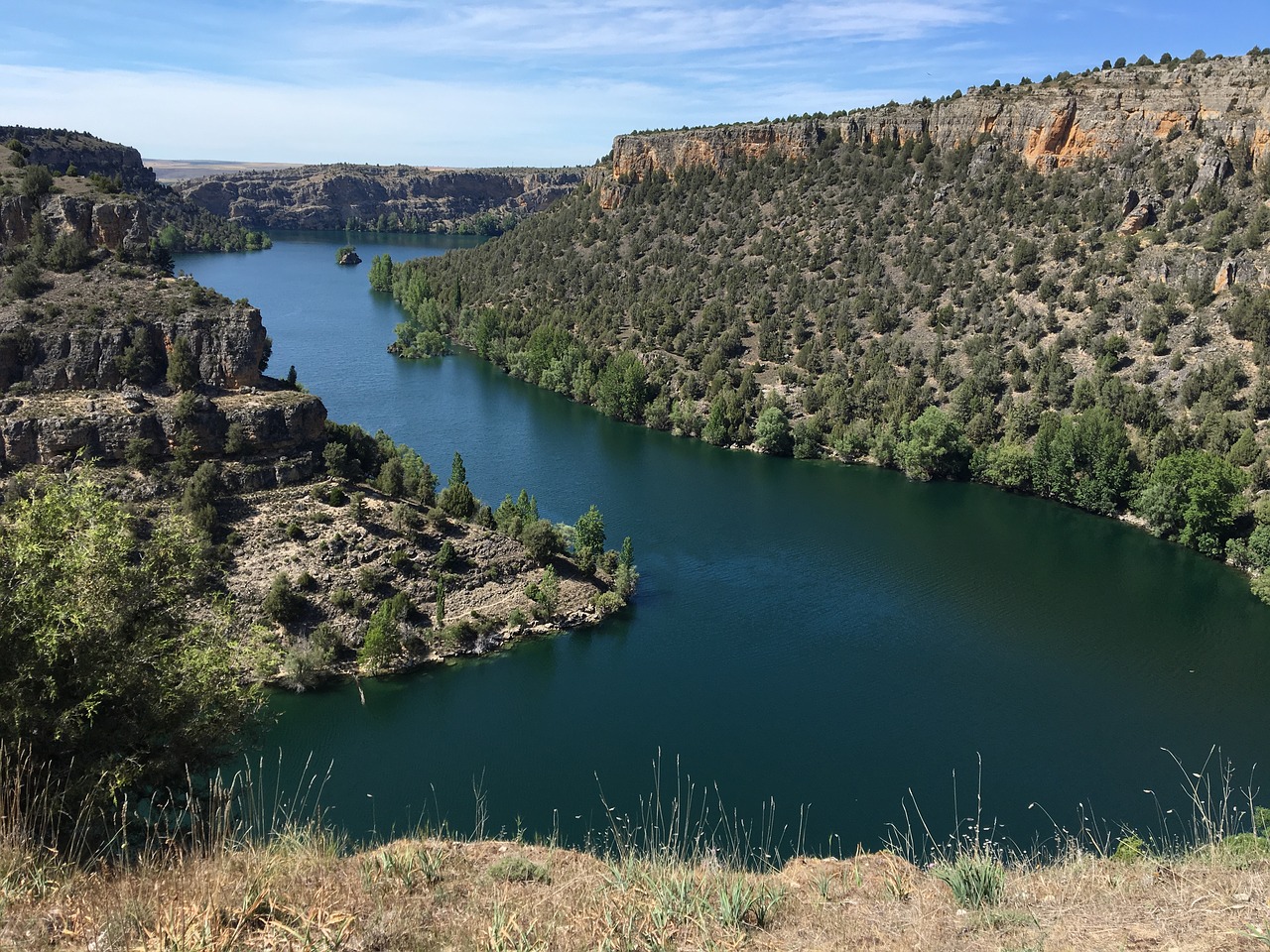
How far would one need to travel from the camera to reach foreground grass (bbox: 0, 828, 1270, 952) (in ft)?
26.8

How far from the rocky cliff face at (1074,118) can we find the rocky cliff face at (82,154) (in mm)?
73791

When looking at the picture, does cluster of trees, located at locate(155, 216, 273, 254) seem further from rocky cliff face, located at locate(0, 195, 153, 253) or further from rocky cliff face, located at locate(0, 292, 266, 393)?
rocky cliff face, located at locate(0, 292, 266, 393)

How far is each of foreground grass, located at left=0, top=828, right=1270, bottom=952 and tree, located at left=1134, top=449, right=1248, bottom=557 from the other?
128 feet

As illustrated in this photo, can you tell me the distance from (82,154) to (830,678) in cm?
12401

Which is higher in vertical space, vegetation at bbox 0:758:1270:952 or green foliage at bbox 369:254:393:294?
green foliage at bbox 369:254:393:294

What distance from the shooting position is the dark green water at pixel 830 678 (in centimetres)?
2734

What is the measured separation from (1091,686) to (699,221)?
63783mm

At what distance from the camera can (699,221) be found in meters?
88.4

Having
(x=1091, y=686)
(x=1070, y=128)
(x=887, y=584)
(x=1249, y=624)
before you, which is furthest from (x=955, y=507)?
(x=1070, y=128)

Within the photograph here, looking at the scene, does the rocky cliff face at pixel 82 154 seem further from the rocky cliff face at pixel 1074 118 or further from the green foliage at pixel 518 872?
the green foliage at pixel 518 872

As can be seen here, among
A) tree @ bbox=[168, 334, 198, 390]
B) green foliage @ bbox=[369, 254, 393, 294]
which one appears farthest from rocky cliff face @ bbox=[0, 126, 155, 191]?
tree @ bbox=[168, 334, 198, 390]

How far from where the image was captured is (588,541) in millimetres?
39750

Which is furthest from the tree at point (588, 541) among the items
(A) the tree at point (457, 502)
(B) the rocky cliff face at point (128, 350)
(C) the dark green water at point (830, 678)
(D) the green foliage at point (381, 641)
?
(B) the rocky cliff face at point (128, 350)

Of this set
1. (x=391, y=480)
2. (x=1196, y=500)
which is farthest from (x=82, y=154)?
(x=1196, y=500)
